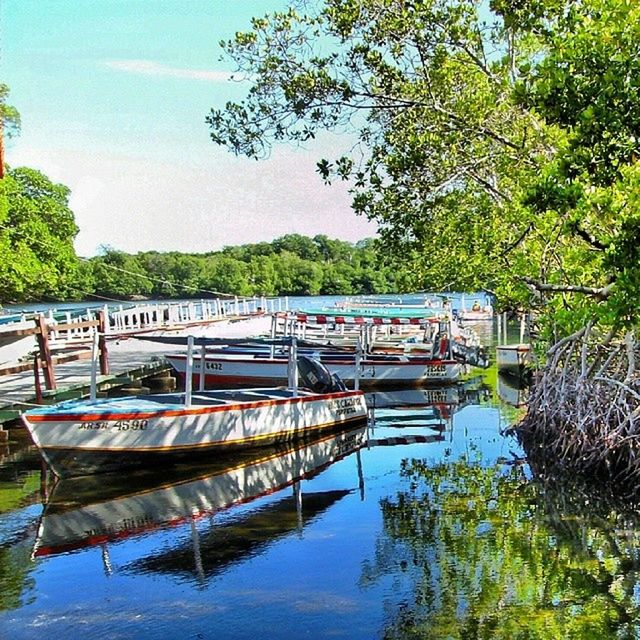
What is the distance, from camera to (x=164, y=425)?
1471 cm

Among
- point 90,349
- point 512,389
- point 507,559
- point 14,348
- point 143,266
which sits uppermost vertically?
point 143,266

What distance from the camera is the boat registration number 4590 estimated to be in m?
27.5

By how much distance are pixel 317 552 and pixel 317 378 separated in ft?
30.1

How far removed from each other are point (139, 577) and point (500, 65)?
1067 centimetres

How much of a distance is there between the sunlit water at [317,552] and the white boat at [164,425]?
40 centimetres

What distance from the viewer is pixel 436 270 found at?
1861 centimetres

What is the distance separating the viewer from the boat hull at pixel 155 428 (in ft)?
45.0

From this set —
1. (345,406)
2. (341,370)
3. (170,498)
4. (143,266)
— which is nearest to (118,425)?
(170,498)

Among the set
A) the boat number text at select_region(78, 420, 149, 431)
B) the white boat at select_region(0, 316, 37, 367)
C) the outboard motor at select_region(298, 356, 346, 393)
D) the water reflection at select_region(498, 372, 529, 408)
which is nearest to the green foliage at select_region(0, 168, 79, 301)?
the white boat at select_region(0, 316, 37, 367)

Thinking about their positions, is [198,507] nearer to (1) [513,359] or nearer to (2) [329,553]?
(2) [329,553]

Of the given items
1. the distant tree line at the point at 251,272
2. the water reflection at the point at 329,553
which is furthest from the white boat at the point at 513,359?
the distant tree line at the point at 251,272

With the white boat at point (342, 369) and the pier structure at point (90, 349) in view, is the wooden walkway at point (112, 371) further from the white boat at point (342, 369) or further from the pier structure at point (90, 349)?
the white boat at point (342, 369)

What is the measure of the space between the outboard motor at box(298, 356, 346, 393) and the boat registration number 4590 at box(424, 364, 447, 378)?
843 cm

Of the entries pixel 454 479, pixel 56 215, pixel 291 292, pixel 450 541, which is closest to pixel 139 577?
pixel 450 541
